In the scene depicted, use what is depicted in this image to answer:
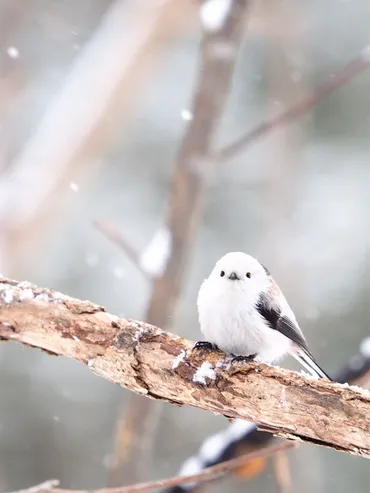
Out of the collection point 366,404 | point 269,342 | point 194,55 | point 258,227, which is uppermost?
point 194,55

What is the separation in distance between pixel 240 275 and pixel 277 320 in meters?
0.19

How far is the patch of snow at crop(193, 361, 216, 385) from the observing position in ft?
6.37

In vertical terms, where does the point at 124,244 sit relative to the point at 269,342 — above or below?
above

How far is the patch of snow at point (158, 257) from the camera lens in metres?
2.65

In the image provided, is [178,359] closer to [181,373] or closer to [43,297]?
[181,373]

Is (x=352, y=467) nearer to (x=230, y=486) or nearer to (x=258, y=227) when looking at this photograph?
(x=230, y=486)

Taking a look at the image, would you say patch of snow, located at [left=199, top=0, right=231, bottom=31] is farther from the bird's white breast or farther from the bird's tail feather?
the bird's tail feather

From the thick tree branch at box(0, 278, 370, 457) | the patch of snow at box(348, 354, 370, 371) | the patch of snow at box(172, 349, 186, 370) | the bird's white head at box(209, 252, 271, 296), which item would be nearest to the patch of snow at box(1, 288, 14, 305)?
the thick tree branch at box(0, 278, 370, 457)

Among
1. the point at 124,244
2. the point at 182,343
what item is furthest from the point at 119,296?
the point at 182,343

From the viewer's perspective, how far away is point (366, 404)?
1704mm

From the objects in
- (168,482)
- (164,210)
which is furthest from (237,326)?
(164,210)

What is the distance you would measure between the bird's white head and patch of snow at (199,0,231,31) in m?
0.93

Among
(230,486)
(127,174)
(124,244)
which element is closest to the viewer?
(124,244)

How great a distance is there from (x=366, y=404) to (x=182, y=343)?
0.55 meters
